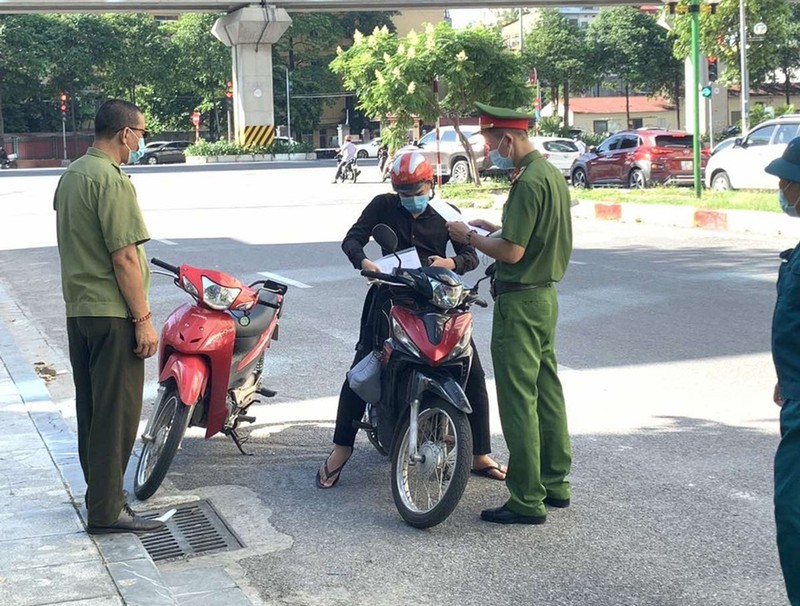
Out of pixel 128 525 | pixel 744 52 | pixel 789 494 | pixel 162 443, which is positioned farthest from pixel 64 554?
pixel 744 52

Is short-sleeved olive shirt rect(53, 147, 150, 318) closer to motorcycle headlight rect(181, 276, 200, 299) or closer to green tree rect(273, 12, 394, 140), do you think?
motorcycle headlight rect(181, 276, 200, 299)

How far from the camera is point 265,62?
5431 cm

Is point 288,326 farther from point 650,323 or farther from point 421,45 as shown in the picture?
point 421,45

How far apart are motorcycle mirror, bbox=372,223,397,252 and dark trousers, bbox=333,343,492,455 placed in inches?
28.6

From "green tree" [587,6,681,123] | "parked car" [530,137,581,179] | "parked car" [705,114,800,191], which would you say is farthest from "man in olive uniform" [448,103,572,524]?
"green tree" [587,6,681,123]

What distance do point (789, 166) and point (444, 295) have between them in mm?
1987

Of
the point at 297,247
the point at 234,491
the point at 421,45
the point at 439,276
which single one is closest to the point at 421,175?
the point at 439,276

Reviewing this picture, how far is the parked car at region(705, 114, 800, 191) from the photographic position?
72.8 ft

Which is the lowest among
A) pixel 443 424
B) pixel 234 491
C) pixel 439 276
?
pixel 234 491

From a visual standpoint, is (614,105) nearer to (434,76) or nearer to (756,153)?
(434,76)

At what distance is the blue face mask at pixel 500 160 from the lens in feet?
16.6

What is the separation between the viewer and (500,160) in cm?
511

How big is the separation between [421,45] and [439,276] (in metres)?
24.1

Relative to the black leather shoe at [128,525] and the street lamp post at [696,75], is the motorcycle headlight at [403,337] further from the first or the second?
the street lamp post at [696,75]
